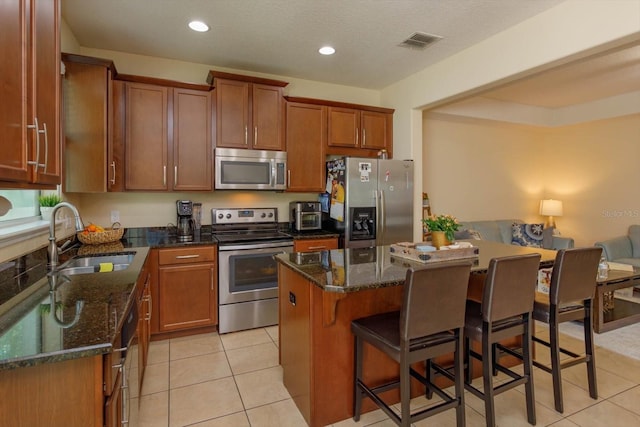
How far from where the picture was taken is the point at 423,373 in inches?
91.6

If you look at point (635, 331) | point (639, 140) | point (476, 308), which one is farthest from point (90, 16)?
point (639, 140)

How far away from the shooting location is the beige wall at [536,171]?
17.4ft

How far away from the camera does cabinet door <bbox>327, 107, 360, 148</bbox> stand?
4.05m

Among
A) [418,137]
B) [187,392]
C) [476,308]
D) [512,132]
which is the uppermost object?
[512,132]

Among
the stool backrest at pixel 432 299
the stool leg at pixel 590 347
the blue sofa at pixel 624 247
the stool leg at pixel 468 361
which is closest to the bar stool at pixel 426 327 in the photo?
the stool backrest at pixel 432 299

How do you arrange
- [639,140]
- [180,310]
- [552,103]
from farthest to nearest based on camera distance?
1. [552,103]
2. [639,140]
3. [180,310]

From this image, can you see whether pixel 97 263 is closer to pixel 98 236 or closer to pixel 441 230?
pixel 98 236

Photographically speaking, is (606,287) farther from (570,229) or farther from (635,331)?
(570,229)

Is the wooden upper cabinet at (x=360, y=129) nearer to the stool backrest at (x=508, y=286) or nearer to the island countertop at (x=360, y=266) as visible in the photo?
the island countertop at (x=360, y=266)

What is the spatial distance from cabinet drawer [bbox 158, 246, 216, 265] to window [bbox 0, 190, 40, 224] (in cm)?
94

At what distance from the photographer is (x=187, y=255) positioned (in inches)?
124

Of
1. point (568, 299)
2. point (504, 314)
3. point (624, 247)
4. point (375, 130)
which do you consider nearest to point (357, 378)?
point (504, 314)

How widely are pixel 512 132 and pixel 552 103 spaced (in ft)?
2.39

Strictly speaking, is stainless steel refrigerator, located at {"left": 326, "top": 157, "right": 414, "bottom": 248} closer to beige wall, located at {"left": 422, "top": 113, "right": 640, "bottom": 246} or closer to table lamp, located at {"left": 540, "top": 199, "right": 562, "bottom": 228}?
beige wall, located at {"left": 422, "top": 113, "right": 640, "bottom": 246}
